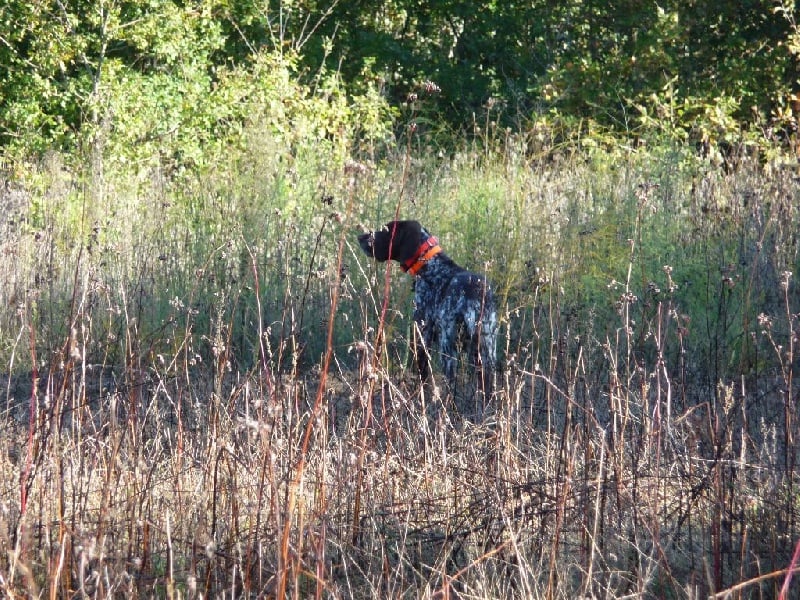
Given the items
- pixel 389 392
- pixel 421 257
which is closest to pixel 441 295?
pixel 421 257

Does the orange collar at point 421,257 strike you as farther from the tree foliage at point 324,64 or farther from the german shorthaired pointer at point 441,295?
the tree foliage at point 324,64

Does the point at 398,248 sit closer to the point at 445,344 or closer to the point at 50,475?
the point at 445,344

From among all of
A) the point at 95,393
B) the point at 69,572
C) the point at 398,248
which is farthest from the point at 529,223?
the point at 69,572

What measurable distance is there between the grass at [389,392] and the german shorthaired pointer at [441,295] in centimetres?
22

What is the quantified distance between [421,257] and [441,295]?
0.22 meters

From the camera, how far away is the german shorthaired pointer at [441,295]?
5277 millimetres

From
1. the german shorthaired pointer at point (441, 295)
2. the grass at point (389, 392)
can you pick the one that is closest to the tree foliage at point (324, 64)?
the grass at point (389, 392)

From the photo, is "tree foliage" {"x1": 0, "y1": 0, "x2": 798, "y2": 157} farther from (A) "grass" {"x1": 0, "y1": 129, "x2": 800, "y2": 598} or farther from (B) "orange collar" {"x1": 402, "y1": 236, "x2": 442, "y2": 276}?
(B) "orange collar" {"x1": 402, "y1": 236, "x2": 442, "y2": 276}

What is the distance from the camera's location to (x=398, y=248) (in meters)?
5.59

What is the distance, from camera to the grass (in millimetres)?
2822

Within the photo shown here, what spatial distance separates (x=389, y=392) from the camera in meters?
3.93

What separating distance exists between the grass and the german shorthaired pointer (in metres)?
0.22

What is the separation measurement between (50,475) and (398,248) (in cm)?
275

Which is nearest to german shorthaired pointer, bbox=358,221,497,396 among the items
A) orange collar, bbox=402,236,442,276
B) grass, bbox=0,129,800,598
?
orange collar, bbox=402,236,442,276
